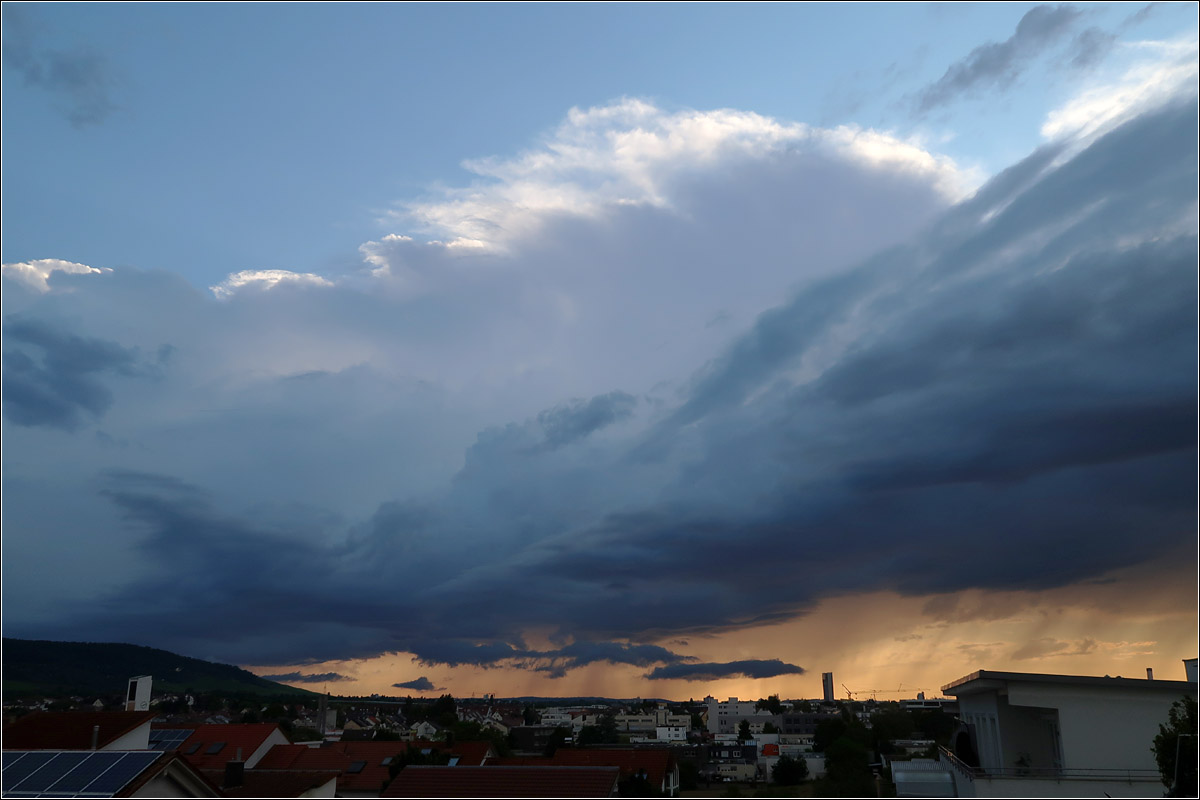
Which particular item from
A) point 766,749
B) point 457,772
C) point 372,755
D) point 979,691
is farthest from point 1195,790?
point 766,749

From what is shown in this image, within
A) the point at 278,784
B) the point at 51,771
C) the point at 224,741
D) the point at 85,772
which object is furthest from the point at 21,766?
the point at 224,741

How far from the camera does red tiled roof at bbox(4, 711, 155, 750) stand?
1238 inches

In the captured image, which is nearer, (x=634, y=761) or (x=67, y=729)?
(x=67, y=729)

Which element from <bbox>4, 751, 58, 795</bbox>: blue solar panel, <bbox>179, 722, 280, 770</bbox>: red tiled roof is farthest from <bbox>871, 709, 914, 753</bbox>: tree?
<bbox>4, 751, 58, 795</bbox>: blue solar panel

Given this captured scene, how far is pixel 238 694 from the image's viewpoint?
18538cm

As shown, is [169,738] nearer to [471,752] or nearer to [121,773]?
[471,752]

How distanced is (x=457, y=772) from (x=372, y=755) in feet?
95.6

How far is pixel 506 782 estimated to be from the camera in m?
38.0

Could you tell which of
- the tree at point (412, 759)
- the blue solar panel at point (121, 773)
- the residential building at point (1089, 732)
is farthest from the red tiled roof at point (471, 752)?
the residential building at point (1089, 732)

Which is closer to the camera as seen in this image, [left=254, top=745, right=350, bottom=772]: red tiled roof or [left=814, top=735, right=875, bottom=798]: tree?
[left=254, top=745, right=350, bottom=772]: red tiled roof

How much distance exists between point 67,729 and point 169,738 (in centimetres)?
3071

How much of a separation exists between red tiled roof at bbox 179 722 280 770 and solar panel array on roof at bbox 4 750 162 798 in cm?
3580

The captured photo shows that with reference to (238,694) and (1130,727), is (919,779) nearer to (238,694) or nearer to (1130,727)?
(1130,727)

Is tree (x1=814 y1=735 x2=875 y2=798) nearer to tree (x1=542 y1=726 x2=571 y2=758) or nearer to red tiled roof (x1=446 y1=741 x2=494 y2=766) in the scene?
red tiled roof (x1=446 y1=741 x2=494 y2=766)
